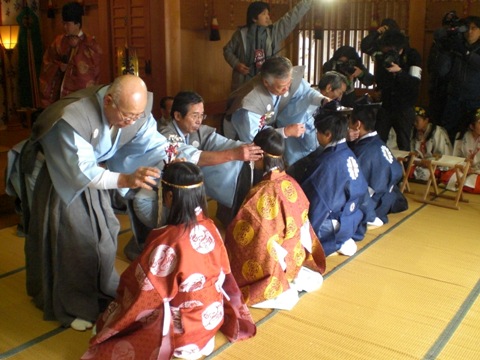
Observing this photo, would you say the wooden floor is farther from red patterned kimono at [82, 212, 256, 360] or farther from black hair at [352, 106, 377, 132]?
black hair at [352, 106, 377, 132]

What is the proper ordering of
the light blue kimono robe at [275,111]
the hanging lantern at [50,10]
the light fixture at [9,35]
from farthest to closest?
the hanging lantern at [50,10], the light fixture at [9,35], the light blue kimono robe at [275,111]

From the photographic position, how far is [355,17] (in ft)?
26.0

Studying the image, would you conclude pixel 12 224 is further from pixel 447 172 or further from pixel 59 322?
pixel 447 172

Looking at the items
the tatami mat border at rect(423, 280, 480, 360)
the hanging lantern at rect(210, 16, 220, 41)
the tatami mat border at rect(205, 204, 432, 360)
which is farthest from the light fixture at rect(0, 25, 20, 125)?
the tatami mat border at rect(423, 280, 480, 360)

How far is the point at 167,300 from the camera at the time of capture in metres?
2.68

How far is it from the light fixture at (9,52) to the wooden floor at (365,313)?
3.77m

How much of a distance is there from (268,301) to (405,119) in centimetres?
357

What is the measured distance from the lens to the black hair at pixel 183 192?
2717mm

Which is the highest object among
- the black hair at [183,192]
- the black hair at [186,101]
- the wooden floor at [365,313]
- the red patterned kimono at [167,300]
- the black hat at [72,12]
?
the black hat at [72,12]

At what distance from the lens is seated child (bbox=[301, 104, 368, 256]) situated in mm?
4234

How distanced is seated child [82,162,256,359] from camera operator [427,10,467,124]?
14.9 ft

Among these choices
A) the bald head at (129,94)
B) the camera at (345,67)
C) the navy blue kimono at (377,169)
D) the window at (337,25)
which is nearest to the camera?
the bald head at (129,94)

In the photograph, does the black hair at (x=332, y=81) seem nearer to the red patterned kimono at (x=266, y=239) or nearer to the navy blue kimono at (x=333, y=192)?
the navy blue kimono at (x=333, y=192)

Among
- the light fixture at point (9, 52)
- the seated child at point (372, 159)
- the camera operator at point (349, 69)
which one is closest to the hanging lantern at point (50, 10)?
the light fixture at point (9, 52)
